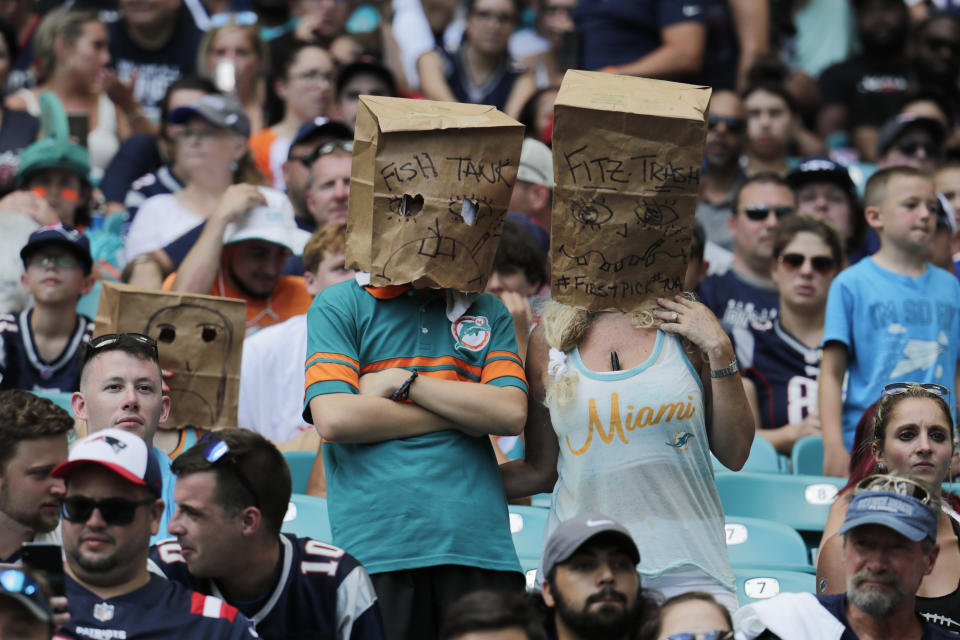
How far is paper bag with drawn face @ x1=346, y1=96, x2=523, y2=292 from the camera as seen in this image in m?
3.84

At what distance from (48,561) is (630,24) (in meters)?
6.70

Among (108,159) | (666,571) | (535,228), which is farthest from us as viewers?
(108,159)

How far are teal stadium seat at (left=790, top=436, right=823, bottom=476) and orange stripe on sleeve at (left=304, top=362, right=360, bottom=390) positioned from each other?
2721mm

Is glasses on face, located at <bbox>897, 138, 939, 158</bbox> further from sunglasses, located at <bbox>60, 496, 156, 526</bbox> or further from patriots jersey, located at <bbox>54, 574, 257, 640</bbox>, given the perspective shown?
sunglasses, located at <bbox>60, 496, 156, 526</bbox>

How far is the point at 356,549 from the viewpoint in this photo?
12.6 feet

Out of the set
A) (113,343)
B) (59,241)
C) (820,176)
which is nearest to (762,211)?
(820,176)

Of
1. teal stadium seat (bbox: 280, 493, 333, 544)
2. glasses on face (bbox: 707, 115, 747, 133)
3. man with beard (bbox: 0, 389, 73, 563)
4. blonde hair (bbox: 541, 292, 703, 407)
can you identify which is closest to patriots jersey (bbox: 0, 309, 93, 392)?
teal stadium seat (bbox: 280, 493, 333, 544)

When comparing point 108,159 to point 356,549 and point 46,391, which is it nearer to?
point 46,391

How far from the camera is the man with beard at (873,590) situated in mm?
3631

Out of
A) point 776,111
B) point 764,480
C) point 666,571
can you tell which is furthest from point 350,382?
point 776,111

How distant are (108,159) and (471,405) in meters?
5.88

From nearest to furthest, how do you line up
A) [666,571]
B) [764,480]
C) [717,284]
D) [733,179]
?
[666,571] < [764,480] < [717,284] < [733,179]

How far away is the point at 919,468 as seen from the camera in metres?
4.47

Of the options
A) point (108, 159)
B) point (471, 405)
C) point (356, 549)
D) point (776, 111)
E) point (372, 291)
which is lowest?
point (356, 549)
